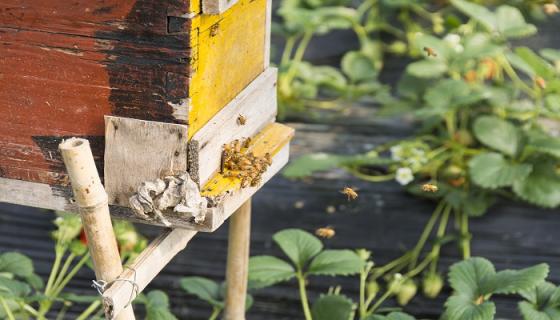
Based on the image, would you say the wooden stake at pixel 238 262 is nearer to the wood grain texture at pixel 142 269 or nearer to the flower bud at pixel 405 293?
the wood grain texture at pixel 142 269

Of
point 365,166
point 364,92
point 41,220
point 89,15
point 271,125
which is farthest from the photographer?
point 364,92

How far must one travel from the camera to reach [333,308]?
257 centimetres

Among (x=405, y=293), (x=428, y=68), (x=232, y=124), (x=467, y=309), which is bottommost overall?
(x=405, y=293)

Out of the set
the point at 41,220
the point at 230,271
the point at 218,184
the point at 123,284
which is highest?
the point at 218,184

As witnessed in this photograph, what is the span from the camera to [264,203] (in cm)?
371

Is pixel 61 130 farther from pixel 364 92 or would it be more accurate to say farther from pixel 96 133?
pixel 364 92

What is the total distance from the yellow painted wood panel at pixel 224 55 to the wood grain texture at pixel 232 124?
17 millimetres

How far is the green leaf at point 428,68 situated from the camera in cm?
388

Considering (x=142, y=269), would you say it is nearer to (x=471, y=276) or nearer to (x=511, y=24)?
(x=471, y=276)

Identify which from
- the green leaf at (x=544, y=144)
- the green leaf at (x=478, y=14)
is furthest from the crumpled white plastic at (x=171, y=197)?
the green leaf at (x=478, y=14)

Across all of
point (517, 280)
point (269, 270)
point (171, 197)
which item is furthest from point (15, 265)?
point (517, 280)

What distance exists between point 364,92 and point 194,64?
2551mm

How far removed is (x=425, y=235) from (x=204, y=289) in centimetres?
98

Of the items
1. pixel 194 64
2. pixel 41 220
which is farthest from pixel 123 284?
pixel 41 220
